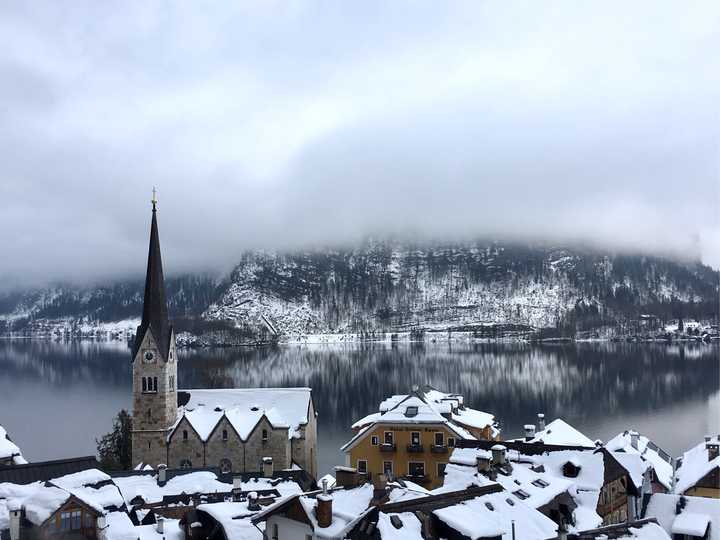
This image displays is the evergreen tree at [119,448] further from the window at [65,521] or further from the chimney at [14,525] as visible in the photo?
the chimney at [14,525]

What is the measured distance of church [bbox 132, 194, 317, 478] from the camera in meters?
64.0

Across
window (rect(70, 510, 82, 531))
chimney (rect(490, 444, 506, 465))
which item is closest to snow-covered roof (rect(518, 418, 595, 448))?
chimney (rect(490, 444, 506, 465))

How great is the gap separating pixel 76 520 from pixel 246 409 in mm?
38735

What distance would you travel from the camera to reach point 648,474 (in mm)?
45906

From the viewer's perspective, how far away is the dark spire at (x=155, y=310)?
68.9 m

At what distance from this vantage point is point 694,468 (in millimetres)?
47312

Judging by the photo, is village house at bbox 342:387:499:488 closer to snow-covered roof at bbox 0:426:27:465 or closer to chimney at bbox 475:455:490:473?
chimney at bbox 475:455:490:473

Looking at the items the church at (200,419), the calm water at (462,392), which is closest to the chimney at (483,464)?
the church at (200,419)

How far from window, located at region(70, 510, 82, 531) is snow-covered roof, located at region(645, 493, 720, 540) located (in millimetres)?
24507

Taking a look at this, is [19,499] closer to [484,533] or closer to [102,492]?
[102,492]

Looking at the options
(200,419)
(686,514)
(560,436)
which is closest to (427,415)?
A: (560,436)

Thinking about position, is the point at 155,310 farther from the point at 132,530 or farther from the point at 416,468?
the point at 132,530

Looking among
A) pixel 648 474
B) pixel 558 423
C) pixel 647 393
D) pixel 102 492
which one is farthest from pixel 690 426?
pixel 102 492

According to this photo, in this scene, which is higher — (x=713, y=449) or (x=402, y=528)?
(x=402, y=528)
